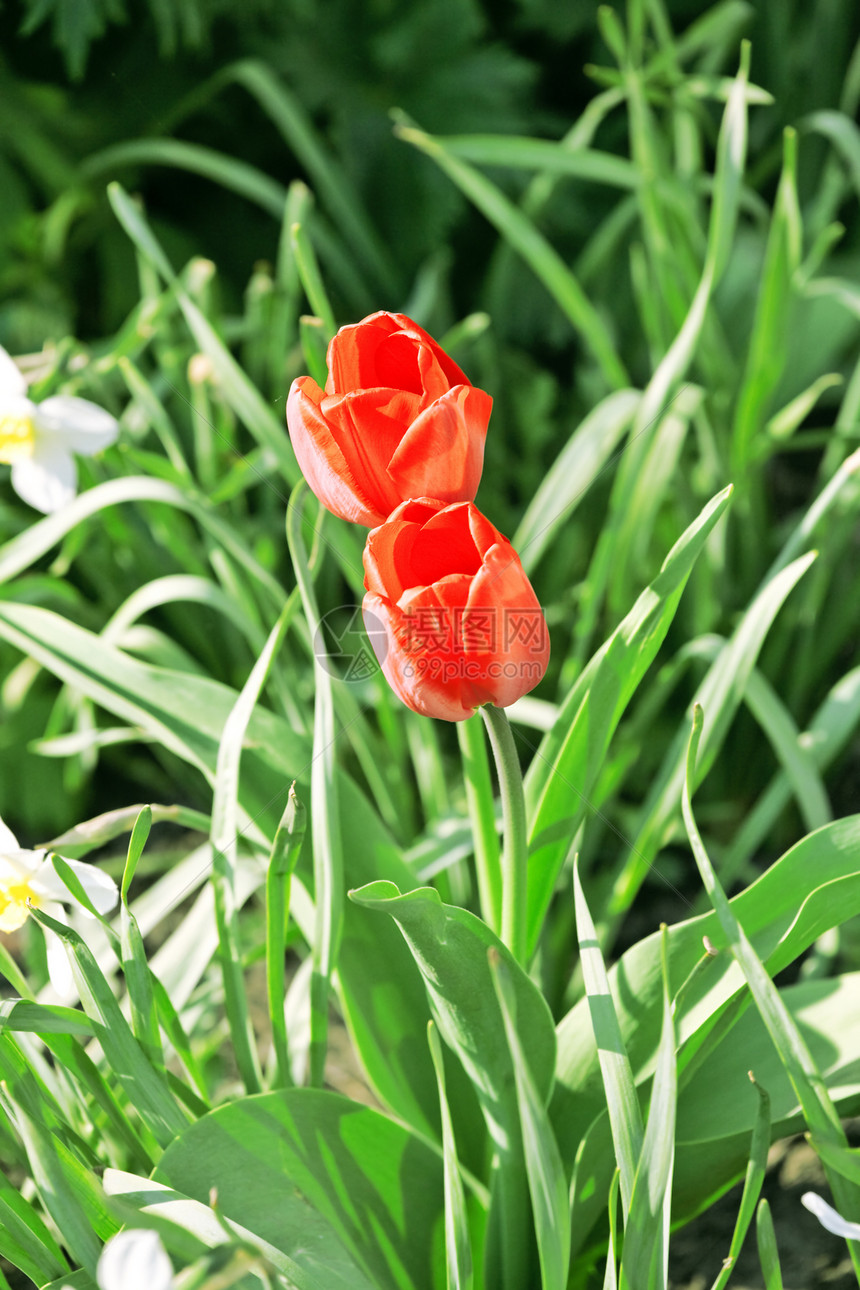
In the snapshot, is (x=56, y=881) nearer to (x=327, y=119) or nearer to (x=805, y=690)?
(x=805, y=690)

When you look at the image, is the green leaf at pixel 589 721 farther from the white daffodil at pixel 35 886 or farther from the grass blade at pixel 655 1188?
the white daffodil at pixel 35 886

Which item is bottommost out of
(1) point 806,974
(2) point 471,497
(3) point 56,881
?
(1) point 806,974

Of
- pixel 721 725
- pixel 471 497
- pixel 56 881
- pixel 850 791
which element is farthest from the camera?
pixel 850 791

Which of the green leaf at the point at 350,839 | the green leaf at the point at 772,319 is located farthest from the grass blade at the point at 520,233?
the green leaf at the point at 350,839

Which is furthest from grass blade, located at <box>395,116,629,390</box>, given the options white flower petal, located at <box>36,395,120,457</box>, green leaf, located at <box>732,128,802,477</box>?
white flower petal, located at <box>36,395,120,457</box>

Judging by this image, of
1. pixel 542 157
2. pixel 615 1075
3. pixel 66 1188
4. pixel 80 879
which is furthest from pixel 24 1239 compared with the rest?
pixel 542 157

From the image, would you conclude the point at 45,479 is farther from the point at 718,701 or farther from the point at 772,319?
the point at 772,319

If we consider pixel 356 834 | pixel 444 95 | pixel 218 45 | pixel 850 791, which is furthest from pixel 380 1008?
pixel 218 45
